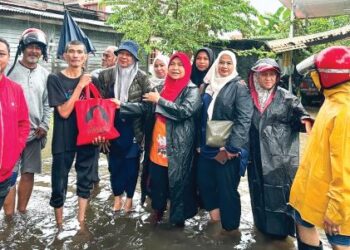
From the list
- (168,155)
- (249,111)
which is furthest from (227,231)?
(249,111)

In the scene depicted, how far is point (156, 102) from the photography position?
3871 millimetres

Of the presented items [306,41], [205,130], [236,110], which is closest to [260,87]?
[236,110]

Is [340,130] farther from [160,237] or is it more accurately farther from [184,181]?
[160,237]

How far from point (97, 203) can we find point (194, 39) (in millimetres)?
8380

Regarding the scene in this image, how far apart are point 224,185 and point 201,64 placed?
150cm

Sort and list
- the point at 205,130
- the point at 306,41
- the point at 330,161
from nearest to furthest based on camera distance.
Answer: the point at 330,161, the point at 205,130, the point at 306,41

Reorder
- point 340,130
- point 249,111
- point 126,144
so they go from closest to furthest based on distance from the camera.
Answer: point 340,130 → point 249,111 → point 126,144

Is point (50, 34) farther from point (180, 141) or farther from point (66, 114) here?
point (180, 141)

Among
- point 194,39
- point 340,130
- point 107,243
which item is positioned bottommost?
point 107,243

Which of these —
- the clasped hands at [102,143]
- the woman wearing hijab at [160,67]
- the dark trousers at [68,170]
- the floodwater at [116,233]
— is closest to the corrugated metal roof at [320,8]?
the woman wearing hijab at [160,67]

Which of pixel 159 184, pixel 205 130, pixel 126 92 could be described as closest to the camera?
pixel 205 130

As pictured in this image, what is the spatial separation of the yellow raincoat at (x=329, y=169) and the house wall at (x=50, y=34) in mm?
10949

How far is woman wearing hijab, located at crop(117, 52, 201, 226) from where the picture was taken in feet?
12.7

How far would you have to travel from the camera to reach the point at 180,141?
3.87m
